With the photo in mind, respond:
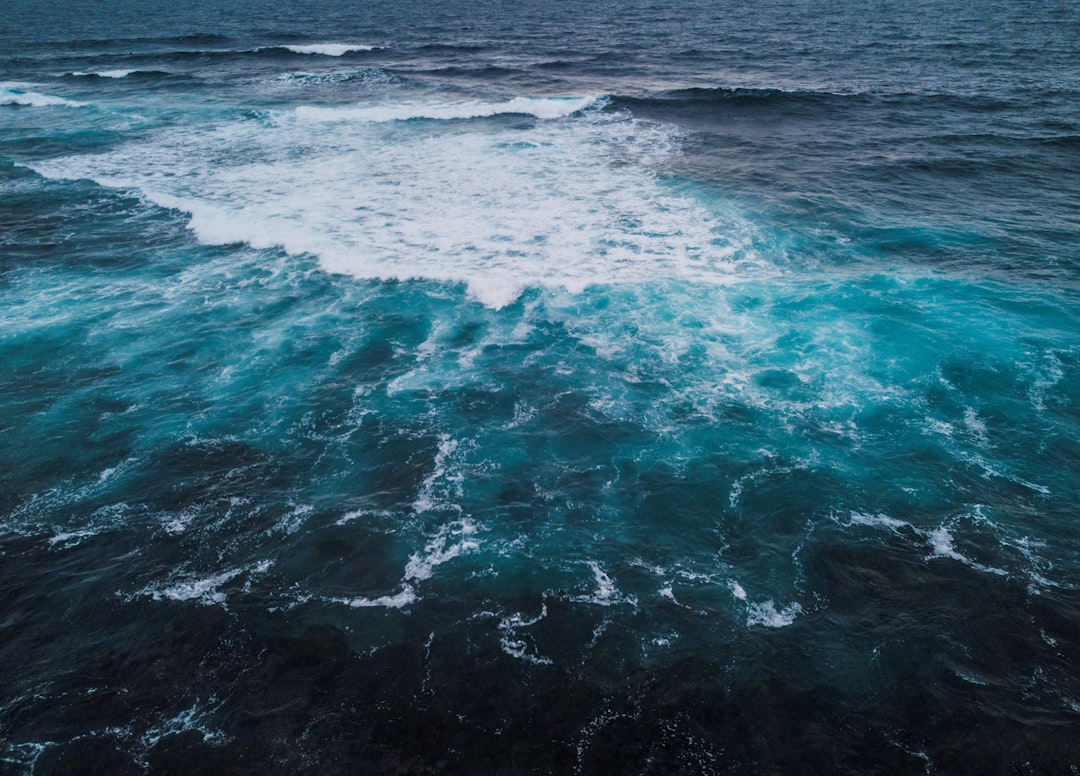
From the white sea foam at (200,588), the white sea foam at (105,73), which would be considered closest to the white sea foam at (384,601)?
the white sea foam at (200,588)

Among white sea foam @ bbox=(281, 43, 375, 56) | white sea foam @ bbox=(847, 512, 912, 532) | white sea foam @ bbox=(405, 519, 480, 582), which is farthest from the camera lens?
white sea foam @ bbox=(281, 43, 375, 56)

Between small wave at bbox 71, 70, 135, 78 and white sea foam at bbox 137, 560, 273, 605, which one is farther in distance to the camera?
small wave at bbox 71, 70, 135, 78

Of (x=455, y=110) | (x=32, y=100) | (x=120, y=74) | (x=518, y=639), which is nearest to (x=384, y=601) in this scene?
(x=518, y=639)

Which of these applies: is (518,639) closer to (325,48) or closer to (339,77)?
(339,77)

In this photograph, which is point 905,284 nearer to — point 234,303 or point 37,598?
point 234,303

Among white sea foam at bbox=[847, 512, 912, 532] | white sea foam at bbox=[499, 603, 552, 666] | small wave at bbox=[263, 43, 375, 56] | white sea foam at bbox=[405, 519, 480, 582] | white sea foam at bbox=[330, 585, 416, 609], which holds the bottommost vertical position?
white sea foam at bbox=[499, 603, 552, 666]

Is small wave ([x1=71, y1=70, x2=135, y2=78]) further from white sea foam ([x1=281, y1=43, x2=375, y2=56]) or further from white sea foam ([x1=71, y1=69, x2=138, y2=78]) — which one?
white sea foam ([x1=281, y1=43, x2=375, y2=56])

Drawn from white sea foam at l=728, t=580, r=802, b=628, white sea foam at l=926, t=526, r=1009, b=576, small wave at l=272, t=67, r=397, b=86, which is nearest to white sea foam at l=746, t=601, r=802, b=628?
white sea foam at l=728, t=580, r=802, b=628

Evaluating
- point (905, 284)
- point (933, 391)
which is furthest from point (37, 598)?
point (905, 284)
